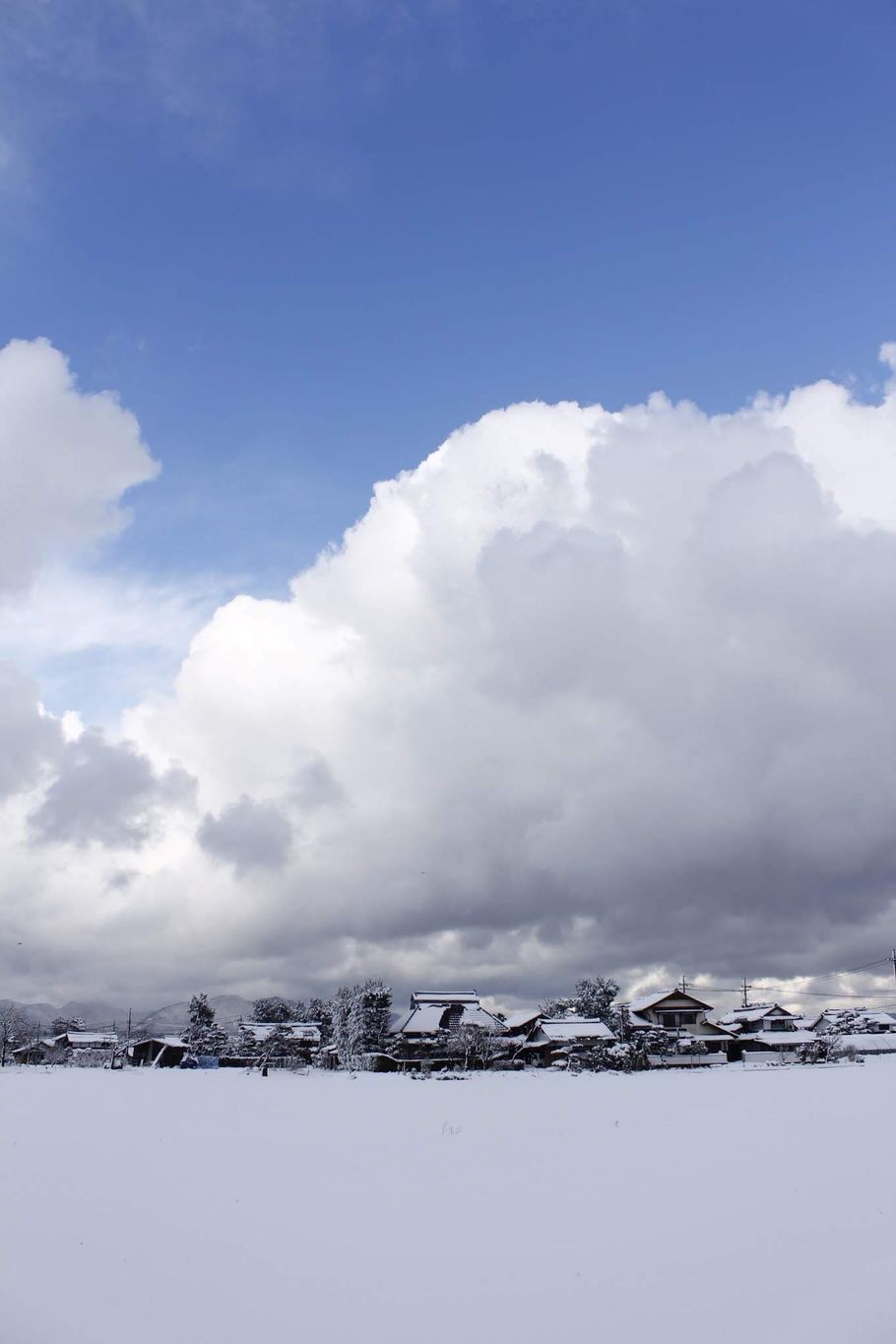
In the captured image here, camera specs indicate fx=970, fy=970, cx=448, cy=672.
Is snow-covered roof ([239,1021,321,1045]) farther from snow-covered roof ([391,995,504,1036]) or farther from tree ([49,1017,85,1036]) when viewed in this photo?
tree ([49,1017,85,1036])

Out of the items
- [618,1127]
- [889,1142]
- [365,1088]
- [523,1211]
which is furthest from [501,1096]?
[523,1211]

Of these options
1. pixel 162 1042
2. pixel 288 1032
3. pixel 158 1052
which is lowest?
pixel 158 1052

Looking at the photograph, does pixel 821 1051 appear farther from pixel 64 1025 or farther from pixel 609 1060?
pixel 64 1025

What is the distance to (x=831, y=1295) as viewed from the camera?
9.75 metres

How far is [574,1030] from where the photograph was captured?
297ft

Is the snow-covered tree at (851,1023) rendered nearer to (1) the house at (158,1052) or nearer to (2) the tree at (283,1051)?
(2) the tree at (283,1051)

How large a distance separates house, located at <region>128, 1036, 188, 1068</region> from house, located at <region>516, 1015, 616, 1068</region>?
39.1m

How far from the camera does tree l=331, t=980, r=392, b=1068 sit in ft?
260

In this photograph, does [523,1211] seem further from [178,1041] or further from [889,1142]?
[178,1041]

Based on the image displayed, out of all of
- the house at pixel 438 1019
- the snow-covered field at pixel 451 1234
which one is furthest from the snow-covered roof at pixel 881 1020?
the snow-covered field at pixel 451 1234

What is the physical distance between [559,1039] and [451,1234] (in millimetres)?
81018

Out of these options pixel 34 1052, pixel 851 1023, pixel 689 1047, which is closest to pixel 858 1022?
pixel 851 1023

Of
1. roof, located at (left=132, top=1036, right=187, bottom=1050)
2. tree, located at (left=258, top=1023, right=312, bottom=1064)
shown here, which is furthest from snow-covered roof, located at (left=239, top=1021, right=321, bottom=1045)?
roof, located at (left=132, top=1036, right=187, bottom=1050)

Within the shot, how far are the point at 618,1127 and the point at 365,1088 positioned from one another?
88.2 feet
